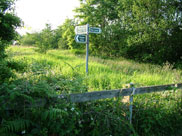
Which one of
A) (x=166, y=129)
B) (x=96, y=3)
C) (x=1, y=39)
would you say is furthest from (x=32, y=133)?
(x=96, y=3)

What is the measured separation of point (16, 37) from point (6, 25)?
1.47 feet

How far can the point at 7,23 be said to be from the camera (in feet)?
9.36

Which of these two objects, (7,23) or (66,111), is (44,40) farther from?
(66,111)

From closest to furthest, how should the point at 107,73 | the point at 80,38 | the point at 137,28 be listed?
the point at 80,38
the point at 107,73
the point at 137,28

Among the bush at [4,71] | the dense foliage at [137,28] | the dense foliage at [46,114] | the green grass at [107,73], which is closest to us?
the dense foliage at [46,114]

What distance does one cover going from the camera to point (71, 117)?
2707 mm

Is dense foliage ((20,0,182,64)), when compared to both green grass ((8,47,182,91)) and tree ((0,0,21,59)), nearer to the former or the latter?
green grass ((8,47,182,91))

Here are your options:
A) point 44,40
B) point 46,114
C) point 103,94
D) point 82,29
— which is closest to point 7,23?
point 46,114

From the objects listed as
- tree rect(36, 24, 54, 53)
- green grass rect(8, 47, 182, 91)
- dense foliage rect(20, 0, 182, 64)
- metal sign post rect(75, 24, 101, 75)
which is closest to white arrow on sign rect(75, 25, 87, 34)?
metal sign post rect(75, 24, 101, 75)

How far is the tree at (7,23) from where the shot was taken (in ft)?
9.09

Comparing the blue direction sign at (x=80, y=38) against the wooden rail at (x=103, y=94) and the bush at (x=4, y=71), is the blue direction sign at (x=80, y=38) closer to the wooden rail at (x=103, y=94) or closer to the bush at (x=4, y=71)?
the wooden rail at (x=103, y=94)

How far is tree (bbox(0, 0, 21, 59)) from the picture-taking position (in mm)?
2772

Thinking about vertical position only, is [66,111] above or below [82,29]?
below

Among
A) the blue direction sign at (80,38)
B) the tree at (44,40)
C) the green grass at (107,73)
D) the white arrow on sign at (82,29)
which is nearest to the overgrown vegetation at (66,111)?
the green grass at (107,73)
